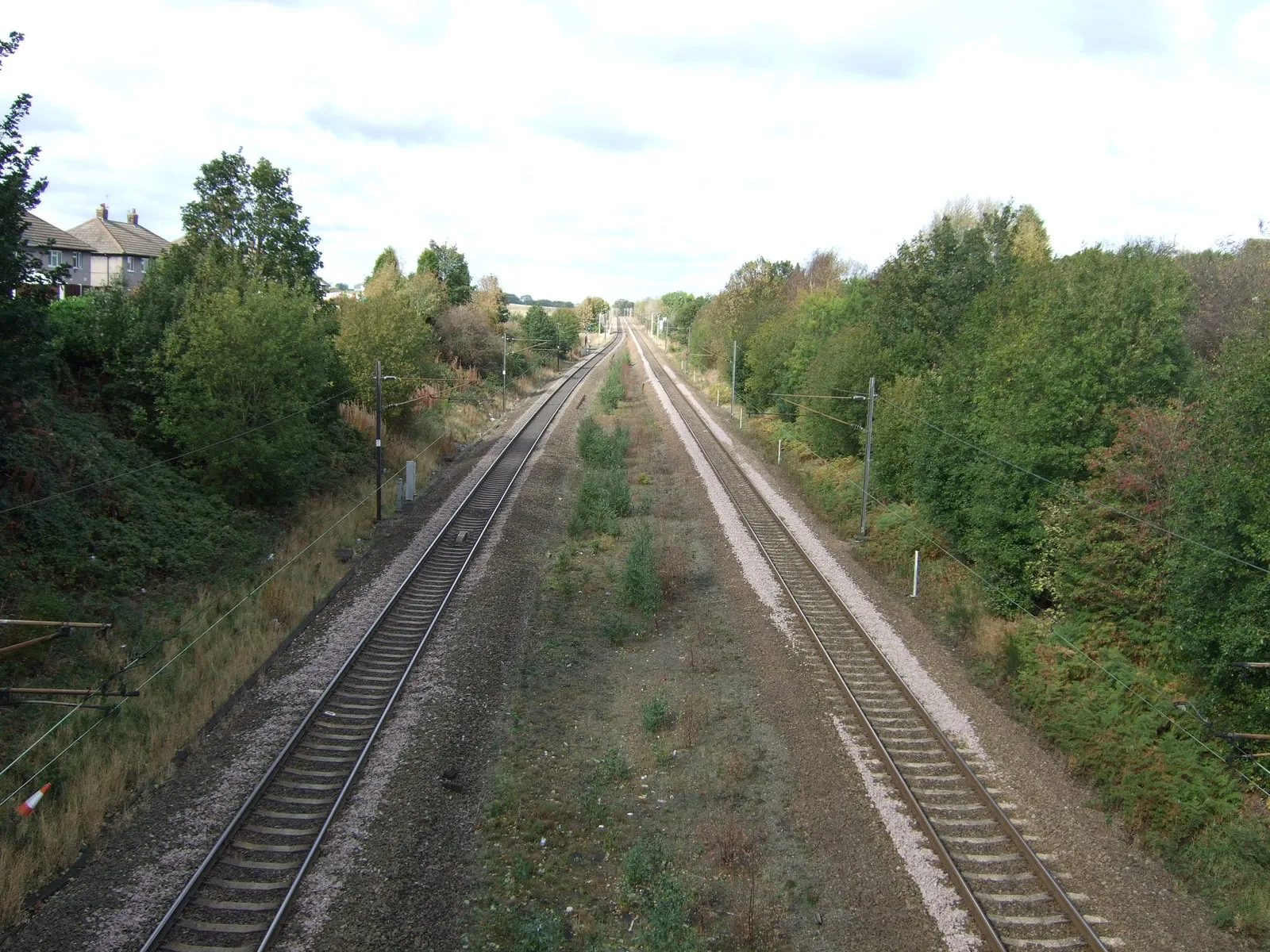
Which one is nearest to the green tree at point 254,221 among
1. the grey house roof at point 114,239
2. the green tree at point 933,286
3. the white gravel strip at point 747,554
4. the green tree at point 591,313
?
the grey house roof at point 114,239

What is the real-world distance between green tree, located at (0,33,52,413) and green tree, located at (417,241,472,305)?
188ft

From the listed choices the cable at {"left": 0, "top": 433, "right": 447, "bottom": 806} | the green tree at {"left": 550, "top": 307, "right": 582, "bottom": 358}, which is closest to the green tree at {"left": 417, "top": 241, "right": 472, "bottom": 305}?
the green tree at {"left": 550, "top": 307, "right": 582, "bottom": 358}

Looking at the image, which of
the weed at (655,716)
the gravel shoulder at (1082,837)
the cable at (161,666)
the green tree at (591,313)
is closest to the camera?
the gravel shoulder at (1082,837)

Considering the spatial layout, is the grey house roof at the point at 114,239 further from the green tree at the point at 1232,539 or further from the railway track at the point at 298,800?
the green tree at the point at 1232,539

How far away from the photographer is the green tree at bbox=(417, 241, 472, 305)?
2838 inches

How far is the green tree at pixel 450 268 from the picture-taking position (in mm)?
72088

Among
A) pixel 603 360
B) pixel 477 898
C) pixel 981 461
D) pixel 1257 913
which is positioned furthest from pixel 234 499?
pixel 603 360

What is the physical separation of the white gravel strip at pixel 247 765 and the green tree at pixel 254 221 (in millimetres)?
21104

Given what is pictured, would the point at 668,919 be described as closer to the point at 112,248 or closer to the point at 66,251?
the point at 66,251

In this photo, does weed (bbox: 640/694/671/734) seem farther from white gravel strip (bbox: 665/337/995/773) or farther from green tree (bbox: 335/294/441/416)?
green tree (bbox: 335/294/441/416)

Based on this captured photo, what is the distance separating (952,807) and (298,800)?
28.1 ft

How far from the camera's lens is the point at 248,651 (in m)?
15.3

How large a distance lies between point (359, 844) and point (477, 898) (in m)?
1.72

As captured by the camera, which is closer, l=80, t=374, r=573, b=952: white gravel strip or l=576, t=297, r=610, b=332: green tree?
l=80, t=374, r=573, b=952: white gravel strip
